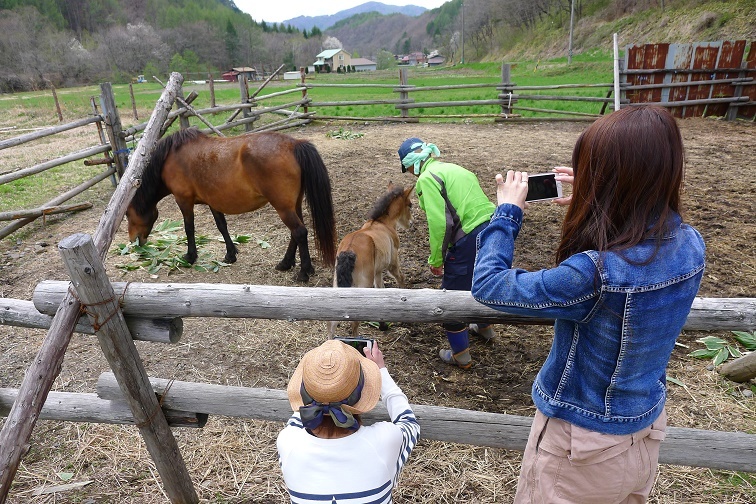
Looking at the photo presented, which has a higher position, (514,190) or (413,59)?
(413,59)

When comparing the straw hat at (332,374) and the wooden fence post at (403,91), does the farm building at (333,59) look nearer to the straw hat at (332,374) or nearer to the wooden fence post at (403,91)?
the wooden fence post at (403,91)

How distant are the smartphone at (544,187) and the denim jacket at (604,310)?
432mm

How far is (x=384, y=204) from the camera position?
4.41 m

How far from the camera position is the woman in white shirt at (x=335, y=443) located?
1.41m

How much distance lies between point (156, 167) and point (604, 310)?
562cm

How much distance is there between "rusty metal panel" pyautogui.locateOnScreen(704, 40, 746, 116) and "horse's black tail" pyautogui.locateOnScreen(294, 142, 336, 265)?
11.5 metres

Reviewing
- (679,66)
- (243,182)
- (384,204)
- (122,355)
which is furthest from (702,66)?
(122,355)

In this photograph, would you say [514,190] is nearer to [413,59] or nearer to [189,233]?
[189,233]

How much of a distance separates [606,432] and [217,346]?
3.53 meters

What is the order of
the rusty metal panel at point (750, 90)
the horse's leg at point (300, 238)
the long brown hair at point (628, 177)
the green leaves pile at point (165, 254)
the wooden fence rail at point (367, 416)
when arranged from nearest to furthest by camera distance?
the long brown hair at point (628, 177)
the wooden fence rail at point (367, 416)
the horse's leg at point (300, 238)
the green leaves pile at point (165, 254)
the rusty metal panel at point (750, 90)

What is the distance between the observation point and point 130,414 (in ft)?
8.29

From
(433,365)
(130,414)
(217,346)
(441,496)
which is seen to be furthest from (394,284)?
(130,414)

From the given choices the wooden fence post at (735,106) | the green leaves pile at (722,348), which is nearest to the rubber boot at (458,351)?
the green leaves pile at (722,348)

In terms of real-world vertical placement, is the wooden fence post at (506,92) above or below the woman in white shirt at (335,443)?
above
